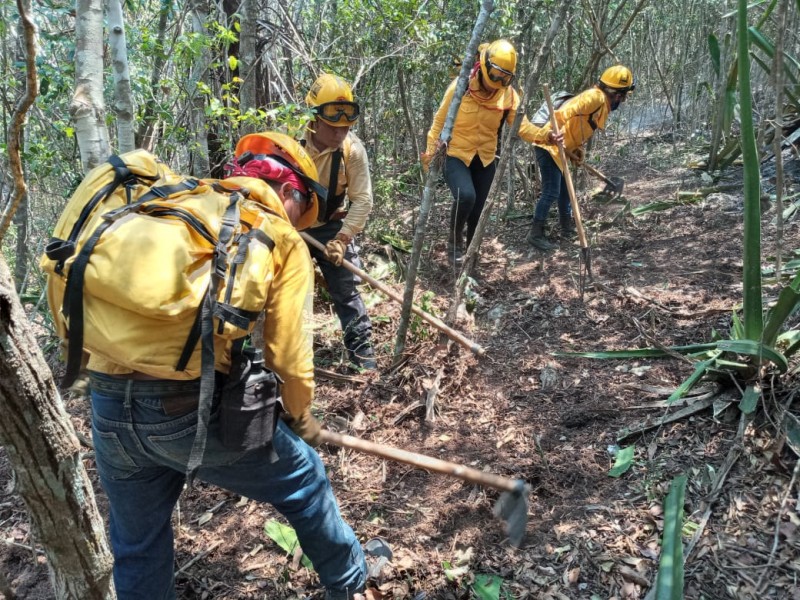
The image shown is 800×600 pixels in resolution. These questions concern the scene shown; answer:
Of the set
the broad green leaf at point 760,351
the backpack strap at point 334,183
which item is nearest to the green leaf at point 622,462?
the broad green leaf at point 760,351

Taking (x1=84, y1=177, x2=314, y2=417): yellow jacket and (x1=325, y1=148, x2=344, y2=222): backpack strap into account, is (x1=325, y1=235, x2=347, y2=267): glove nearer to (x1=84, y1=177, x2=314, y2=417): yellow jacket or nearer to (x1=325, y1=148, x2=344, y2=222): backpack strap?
(x1=325, y1=148, x2=344, y2=222): backpack strap

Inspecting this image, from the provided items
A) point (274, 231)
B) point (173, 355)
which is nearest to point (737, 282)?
point (274, 231)

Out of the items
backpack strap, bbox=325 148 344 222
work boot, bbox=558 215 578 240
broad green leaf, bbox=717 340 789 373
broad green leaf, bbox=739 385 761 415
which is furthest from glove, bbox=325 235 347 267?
work boot, bbox=558 215 578 240

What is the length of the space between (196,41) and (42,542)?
3281 mm

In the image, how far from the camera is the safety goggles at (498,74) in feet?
15.7

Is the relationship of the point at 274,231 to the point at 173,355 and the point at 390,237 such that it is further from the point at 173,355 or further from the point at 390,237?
the point at 390,237

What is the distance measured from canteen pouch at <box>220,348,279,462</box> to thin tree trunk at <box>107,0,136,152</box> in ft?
6.79

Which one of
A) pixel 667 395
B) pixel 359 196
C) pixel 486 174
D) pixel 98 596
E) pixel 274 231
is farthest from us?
pixel 486 174

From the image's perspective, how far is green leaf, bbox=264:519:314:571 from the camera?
2.57 m

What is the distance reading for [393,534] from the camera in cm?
264

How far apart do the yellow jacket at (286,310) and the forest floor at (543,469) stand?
1.13 m

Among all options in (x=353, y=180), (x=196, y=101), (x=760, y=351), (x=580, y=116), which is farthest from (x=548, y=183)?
(x=760, y=351)

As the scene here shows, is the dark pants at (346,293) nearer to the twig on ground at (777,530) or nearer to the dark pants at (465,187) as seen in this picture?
the dark pants at (465,187)

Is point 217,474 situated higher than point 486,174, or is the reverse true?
point 486,174
